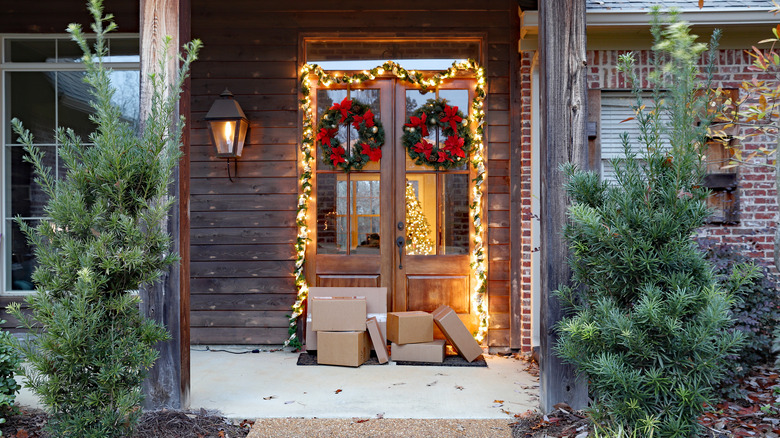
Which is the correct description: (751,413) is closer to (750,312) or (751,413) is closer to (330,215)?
(750,312)

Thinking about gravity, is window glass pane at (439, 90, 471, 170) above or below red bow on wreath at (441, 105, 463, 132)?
above

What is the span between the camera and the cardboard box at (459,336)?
163 inches

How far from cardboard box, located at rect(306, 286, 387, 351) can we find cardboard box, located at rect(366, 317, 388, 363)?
0.38 ft

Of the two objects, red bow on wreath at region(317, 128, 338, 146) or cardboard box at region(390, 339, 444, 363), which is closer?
cardboard box at region(390, 339, 444, 363)

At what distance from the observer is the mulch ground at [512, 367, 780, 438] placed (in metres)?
2.50

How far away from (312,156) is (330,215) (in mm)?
522

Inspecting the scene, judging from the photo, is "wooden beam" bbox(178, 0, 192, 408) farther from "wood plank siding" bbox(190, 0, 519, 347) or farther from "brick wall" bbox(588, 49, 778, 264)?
"brick wall" bbox(588, 49, 778, 264)

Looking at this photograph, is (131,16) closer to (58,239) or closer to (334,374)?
(58,239)

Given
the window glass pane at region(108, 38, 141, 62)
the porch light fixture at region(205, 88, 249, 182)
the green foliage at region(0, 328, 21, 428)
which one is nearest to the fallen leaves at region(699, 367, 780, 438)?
the green foliage at region(0, 328, 21, 428)

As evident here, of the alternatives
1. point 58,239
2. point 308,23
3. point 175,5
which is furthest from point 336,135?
point 58,239

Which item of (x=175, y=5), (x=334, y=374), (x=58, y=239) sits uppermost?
(x=175, y=5)

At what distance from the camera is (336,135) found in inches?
181

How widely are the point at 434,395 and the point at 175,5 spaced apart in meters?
2.66

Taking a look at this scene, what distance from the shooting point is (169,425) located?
2.67 meters
